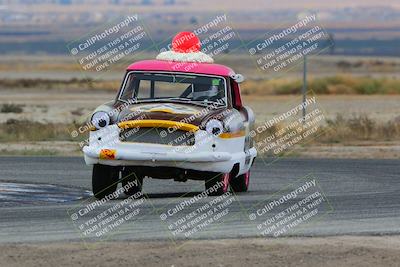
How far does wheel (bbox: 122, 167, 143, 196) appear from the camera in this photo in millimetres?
16828

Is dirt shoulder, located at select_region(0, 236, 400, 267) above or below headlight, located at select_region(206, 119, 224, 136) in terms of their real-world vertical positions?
above

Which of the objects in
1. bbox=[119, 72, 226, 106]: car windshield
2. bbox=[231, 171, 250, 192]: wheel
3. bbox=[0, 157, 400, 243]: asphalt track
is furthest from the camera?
bbox=[231, 171, 250, 192]: wheel

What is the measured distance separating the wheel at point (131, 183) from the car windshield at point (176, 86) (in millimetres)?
1094

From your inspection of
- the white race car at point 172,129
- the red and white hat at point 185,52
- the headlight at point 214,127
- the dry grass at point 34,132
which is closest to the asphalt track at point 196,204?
the white race car at point 172,129

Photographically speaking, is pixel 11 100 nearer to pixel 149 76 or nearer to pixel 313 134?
pixel 313 134

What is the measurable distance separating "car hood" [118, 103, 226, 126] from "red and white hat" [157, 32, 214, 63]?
122 centimetres

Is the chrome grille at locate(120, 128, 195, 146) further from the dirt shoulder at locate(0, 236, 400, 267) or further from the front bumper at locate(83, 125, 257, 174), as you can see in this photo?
the dirt shoulder at locate(0, 236, 400, 267)

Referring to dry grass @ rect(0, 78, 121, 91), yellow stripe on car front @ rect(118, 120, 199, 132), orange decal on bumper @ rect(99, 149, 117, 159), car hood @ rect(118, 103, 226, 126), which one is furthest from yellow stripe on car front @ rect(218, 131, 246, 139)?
dry grass @ rect(0, 78, 121, 91)

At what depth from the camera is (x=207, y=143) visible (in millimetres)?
15609

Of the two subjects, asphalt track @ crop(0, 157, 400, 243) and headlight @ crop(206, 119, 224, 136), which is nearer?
asphalt track @ crop(0, 157, 400, 243)

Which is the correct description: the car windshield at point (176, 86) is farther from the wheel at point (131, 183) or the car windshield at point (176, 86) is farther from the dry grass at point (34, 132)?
the dry grass at point (34, 132)

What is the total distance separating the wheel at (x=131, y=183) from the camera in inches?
663

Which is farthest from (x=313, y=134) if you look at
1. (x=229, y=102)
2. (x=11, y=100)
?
(x=11, y=100)

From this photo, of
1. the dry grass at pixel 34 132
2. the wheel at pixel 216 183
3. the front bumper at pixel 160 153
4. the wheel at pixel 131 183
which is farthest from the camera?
the dry grass at pixel 34 132
